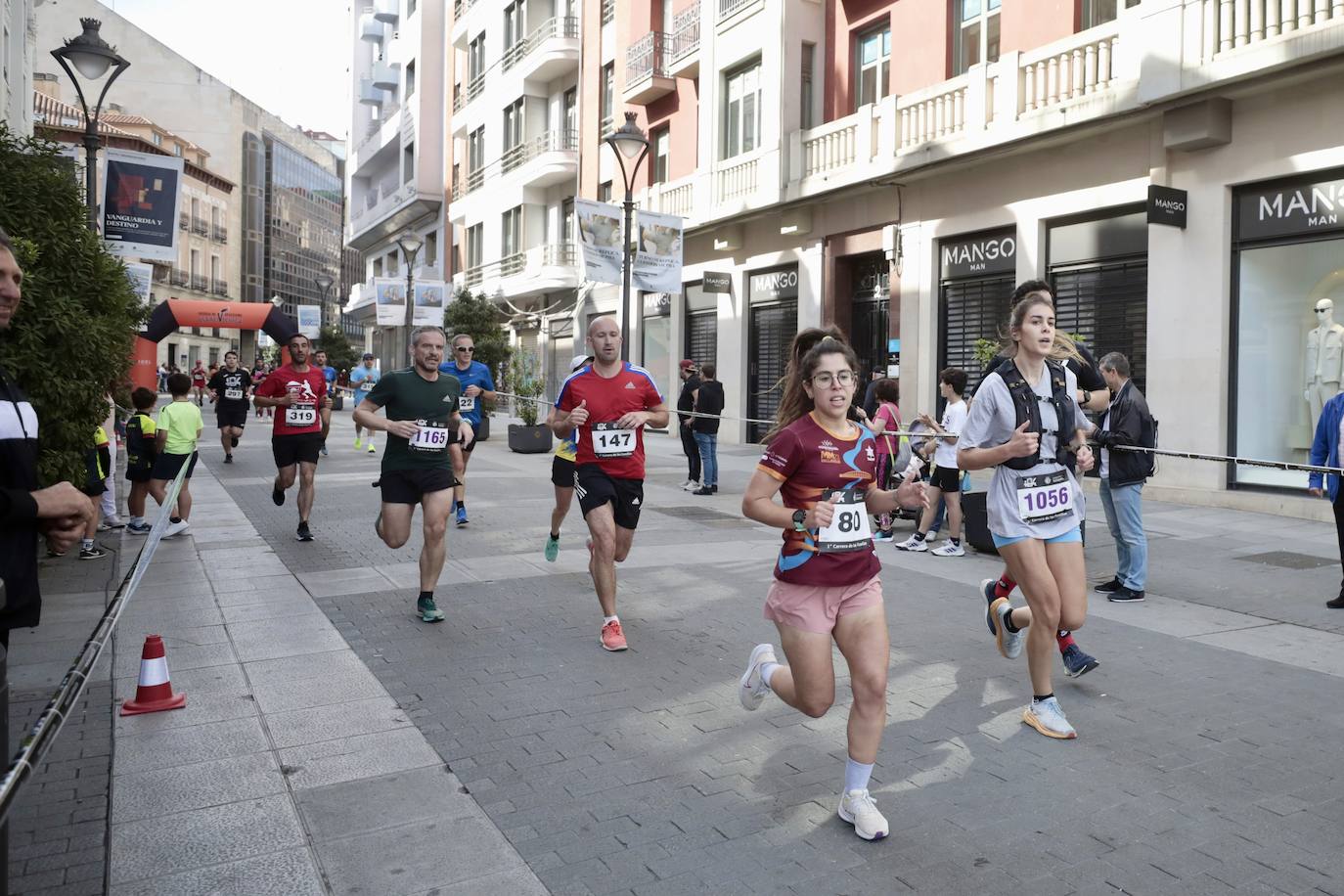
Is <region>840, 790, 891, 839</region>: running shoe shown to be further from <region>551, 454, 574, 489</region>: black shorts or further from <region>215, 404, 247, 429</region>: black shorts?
<region>215, 404, 247, 429</region>: black shorts

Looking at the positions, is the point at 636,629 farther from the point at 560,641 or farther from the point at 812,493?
the point at 812,493

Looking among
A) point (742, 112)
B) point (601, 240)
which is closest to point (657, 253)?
point (601, 240)

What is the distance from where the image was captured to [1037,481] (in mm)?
4660

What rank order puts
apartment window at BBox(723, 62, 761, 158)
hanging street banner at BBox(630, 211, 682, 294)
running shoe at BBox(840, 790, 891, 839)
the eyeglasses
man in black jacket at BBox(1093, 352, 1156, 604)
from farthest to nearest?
apartment window at BBox(723, 62, 761, 158) → hanging street banner at BBox(630, 211, 682, 294) → man in black jacket at BBox(1093, 352, 1156, 604) → the eyeglasses → running shoe at BBox(840, 790, 891, 839)

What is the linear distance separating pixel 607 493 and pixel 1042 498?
2.66 meters

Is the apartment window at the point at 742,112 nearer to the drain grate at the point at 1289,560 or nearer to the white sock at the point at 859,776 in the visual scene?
the drain grate at the point at 1289,560

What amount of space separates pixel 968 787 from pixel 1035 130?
1286 cm

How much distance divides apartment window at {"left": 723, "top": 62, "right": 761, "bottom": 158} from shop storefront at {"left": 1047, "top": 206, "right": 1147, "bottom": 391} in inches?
327

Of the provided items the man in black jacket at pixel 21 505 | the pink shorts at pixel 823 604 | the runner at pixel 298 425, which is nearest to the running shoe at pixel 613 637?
the pink shorts at pixel 823 604

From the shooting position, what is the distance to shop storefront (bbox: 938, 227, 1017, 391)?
53.6 feet

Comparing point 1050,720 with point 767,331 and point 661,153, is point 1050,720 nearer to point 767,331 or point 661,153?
point 767,331

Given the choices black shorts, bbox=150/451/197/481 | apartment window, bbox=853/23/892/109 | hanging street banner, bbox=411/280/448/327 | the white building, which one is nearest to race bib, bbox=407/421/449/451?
black shorts, bbox=150/451/197/481

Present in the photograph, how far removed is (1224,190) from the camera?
12.9 metres

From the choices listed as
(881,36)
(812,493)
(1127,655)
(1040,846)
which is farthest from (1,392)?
(881,36)
